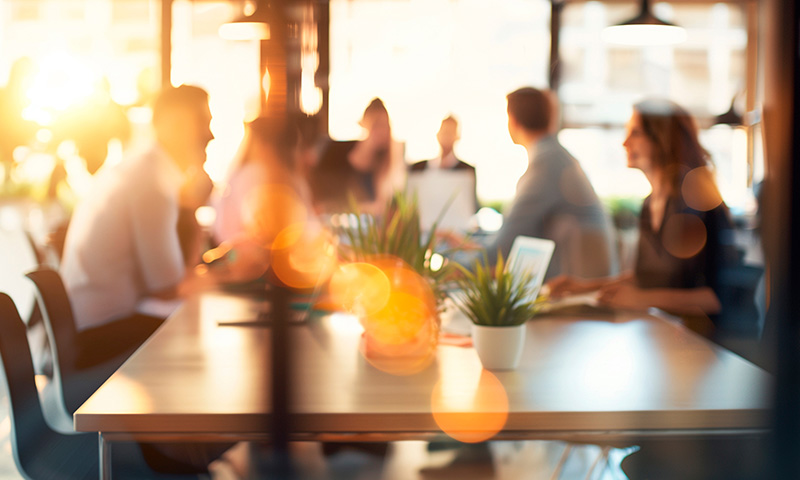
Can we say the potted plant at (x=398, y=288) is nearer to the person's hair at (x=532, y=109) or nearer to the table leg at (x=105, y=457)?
the table leg at (x=105, y=457)

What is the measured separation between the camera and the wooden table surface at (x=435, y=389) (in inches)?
50.4

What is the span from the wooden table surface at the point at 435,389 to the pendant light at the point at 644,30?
2450 millimetres

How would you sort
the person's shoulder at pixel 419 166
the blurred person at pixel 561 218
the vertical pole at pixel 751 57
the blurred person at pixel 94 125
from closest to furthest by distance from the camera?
1. the blurred person at pixel 561 218
2. the blurred person at pixel 94 125
3. the person's shoulder at pixel 419 166
4. the vertical pole at pixel 751 57

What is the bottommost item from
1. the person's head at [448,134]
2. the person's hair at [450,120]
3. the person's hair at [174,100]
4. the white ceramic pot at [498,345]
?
the white ceramic pot at [498,345]

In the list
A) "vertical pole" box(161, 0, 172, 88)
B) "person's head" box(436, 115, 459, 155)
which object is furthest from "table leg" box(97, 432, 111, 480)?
"vertical pole" box(161, 0, 172, 88)

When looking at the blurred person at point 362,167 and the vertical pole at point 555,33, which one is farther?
the vertical pole at point 555,33

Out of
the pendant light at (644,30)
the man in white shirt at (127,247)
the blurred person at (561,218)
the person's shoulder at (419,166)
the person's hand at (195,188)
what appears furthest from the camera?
the person's shoulder at (419,166)

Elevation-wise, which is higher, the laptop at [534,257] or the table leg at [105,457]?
the laptop at [534,257]

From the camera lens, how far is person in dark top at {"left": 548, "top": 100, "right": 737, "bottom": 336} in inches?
94.6

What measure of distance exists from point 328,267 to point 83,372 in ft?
2.81

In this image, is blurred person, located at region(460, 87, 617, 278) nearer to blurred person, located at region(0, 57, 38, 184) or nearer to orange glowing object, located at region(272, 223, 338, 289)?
orange glowing object, located at region(272, 223, 338, 289)

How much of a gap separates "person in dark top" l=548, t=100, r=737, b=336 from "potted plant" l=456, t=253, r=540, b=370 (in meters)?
0.93

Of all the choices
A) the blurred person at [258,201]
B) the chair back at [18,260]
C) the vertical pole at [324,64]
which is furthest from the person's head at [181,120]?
the vertical pole at [324,64]

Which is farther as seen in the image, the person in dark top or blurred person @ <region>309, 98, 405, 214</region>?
blurred person @ <region>309, 98, 405, 214</region>
